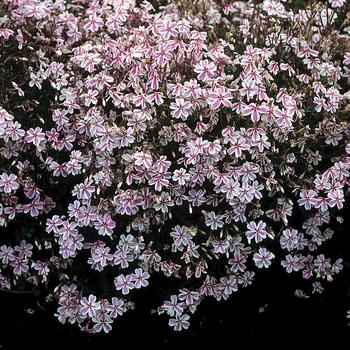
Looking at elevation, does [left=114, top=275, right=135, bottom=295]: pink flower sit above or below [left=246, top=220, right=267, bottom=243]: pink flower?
below

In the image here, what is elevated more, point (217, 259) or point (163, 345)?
point (217, 259)

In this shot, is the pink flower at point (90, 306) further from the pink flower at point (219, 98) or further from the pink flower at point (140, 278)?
the pink flower at point (219, 98)

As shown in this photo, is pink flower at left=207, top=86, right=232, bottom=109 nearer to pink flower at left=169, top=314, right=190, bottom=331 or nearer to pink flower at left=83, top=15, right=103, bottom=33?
pink flower at left=83, top=15, right=103, bottom=33

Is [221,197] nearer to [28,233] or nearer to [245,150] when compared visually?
[245,150]

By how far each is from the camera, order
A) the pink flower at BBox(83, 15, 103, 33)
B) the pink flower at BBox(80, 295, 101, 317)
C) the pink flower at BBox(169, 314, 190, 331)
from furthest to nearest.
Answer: the pink flower at BBox(83, 15, 103, 33) → the pink flower at BBox(169, 314, 190, 331) → the pink flower at BBox(80, 295, 101, 317)

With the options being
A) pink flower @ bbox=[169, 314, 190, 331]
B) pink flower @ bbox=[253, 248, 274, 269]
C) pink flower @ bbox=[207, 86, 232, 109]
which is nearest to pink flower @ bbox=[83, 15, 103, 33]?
pink flower @ bbox=[207, 86, 232, 109]

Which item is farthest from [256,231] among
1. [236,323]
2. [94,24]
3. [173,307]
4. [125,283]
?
[94,24]

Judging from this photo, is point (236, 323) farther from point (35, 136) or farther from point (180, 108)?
point (35, 136)

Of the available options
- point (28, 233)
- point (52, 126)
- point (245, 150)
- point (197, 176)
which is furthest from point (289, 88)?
point (28, 233)

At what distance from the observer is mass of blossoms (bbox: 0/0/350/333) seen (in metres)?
3.31

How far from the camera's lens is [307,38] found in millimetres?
3760

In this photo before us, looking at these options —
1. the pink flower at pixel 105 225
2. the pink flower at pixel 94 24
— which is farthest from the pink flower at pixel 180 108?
the pink flower at pixel 94 24

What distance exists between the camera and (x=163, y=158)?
3.27 m

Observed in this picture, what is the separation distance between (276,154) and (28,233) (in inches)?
50.2
